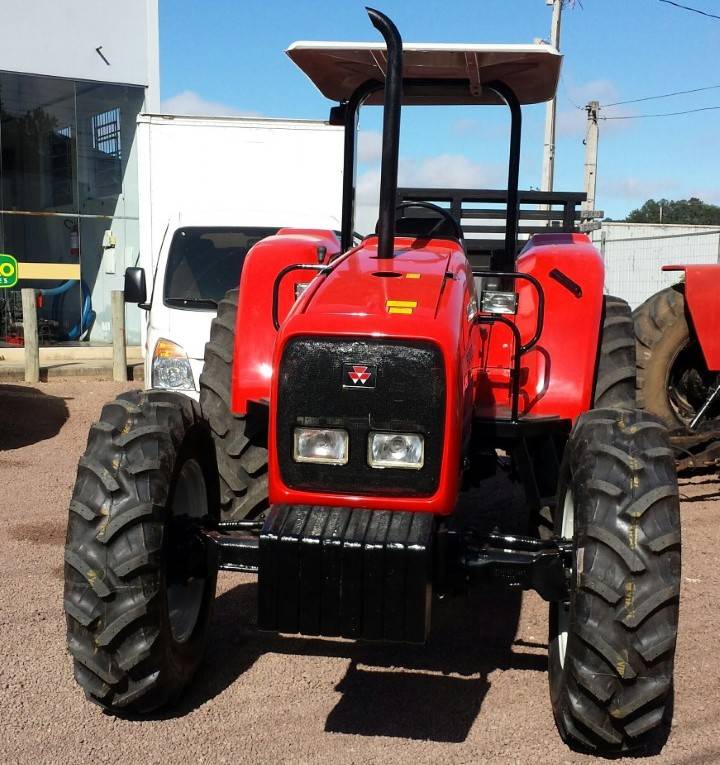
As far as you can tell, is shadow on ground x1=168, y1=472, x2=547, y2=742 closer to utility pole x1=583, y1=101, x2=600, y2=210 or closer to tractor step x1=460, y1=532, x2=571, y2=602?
tractor step x1=460, y1=532, x2=571, y2=602

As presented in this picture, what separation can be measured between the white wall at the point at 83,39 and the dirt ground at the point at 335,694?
10.7m

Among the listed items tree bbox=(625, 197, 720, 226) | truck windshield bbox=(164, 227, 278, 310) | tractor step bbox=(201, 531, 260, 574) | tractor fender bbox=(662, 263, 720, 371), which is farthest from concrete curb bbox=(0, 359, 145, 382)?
tree bbox=(625, 197, 720, 226)

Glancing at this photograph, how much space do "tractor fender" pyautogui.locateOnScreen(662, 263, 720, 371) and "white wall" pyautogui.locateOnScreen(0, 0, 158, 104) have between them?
1031 centimetres

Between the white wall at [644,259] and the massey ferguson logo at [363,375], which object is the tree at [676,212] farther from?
the massey ferguson logo at [363,375]

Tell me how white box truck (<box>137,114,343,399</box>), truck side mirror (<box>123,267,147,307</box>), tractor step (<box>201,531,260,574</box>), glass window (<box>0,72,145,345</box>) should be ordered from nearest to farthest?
tractor step (<box>201,531,260,574</box>) < truck side mirror (<box>123,267,147,307</box>) < white box truck (<box>137,114,343,399</box>) < glass window (<box>0,72,145,345</box>)

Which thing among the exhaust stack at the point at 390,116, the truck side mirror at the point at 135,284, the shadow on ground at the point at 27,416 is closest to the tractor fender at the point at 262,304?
the exhaust stack at the point at 390,116

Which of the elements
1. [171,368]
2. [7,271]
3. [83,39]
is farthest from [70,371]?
[171,368]

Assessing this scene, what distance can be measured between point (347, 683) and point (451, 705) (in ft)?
1.52

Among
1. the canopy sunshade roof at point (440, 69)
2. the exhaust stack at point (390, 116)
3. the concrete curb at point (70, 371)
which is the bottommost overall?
the concrete curb at point (70, 371)

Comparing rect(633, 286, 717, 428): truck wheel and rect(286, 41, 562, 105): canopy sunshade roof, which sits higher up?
rect(286, 41, 562, 105): canopy sunshade roof

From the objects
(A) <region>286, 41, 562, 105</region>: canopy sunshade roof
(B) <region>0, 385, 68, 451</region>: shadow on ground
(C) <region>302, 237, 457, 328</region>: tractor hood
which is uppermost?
(A) <region>286, 41, 562, 105</region>: canopy sunshade roof

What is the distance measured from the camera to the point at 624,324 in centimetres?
512

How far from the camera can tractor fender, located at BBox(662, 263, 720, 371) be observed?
→ 735cm

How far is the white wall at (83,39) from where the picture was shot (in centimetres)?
1420
